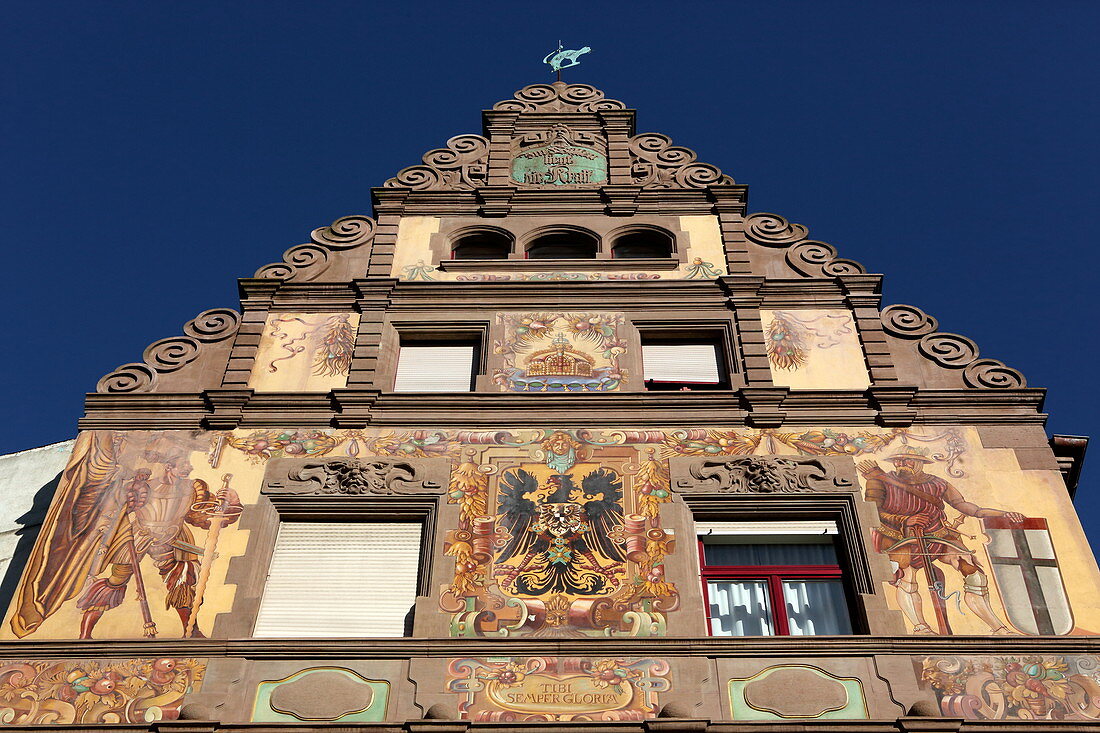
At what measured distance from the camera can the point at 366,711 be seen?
35.9 ft

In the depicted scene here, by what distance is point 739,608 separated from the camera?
1217 centimetres

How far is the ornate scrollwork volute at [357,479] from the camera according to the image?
42.8 feet

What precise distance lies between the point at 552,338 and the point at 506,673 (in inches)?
197

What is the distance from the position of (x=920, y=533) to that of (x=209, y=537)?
736 cm

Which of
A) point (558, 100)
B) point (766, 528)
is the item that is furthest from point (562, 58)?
point (766, 528)

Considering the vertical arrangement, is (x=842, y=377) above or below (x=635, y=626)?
above

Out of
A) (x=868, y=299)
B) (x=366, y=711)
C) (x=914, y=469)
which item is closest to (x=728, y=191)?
(x=868, y=299)

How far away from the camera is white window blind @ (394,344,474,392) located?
1484 cm

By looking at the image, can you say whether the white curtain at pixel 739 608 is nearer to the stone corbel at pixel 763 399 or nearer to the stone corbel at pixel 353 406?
the stone corbel at pixel 763 399

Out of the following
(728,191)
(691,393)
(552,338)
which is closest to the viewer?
(691,393)

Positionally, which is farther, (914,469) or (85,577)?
(914,469)

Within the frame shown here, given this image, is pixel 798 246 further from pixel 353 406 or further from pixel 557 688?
pixel 557 688

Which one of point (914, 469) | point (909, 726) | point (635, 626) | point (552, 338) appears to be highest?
point (552, 338)

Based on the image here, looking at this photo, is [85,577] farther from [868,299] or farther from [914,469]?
[868,299]
